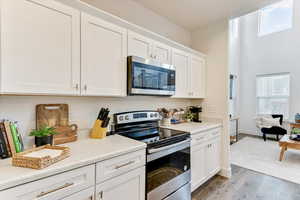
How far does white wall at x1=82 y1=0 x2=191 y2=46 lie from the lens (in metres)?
2.04

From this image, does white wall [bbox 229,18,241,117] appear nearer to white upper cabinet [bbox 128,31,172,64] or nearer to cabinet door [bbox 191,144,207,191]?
cabinet door [bbox 191,144,207,191]

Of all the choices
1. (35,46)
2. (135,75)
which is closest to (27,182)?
(35,46)

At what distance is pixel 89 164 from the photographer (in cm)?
113

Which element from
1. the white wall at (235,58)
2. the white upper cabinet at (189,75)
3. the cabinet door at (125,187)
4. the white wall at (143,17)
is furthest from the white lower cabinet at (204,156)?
the white wall at (235,58)

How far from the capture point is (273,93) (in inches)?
228

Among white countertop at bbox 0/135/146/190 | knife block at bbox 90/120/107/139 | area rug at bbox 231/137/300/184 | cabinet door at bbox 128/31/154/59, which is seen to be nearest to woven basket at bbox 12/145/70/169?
white countertop at bbox 0/135/146/190

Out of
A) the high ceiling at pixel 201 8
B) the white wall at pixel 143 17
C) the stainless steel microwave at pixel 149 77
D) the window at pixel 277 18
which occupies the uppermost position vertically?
the window at pixel 277 18

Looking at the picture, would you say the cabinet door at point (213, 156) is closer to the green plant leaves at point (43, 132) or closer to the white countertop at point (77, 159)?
the white countertop at point (77, 159)

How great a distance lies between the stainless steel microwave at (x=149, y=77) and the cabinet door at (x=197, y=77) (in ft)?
1.89

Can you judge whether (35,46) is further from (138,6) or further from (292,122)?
(292,122)

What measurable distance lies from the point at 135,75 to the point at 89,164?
1068 millimetres

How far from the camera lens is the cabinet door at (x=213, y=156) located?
2.49m

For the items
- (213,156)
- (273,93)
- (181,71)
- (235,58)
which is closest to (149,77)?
(181,71)

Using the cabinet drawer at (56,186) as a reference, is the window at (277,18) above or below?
above
